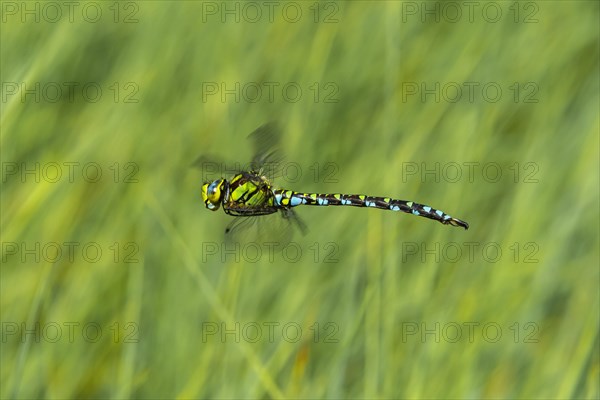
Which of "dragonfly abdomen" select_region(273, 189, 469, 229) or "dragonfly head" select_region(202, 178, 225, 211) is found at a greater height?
"dragonfly abdomen" select_region(273, 189, 469, 229)

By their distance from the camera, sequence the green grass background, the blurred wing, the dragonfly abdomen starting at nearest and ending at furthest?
1. the green grass background
2. the dragonfly abdomen
3. the blurred wing

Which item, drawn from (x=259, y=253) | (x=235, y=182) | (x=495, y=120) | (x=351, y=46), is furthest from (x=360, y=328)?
(x=351, y=46)

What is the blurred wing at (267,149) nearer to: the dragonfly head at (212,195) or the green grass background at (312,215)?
the green grass background at (312,215)

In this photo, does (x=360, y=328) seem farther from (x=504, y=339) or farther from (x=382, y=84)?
(x=382, y=84)

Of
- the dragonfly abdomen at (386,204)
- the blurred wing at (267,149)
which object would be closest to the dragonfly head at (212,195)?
the blurred wing at (267,149)

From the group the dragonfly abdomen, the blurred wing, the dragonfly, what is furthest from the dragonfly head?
the dragonfly abdomen

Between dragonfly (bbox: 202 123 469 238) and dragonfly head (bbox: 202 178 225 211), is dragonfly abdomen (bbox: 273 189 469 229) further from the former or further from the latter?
dragonfly head (bbox: 202 178 225 211)

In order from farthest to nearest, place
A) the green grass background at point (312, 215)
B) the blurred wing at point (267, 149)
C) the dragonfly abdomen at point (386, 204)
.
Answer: the blurred wing at point (267, 149) → the dragonfly abdomen at point (386, 204) → the green grass background at point (312, 215)
